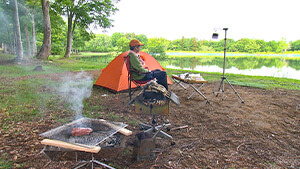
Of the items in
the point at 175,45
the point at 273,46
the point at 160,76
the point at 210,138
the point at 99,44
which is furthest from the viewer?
the point at 175,45

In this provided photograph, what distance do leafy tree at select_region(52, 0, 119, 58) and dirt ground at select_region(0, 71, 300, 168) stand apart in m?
19.0

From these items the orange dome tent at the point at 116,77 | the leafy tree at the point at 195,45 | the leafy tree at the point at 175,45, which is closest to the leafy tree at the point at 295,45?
the leafy tree at the point at 195,45

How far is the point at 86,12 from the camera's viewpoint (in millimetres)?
21562

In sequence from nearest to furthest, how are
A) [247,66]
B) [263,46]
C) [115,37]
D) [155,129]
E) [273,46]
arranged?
[155,129] → [247,66] → [263,46] → [273,46] → [115,37]

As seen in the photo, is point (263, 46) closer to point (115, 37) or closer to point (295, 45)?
point (295, 45)

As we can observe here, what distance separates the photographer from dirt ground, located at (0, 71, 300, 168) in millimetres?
2596

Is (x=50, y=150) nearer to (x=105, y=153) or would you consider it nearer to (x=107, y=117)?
(x=105, y=153)

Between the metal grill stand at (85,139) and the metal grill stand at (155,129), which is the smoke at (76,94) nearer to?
the metal grill stand at (155,129)

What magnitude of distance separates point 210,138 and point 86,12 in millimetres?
22171

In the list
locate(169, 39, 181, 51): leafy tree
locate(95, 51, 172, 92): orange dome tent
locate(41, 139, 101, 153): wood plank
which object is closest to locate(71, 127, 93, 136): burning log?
locate(41, 139, 101, 153): wood plank

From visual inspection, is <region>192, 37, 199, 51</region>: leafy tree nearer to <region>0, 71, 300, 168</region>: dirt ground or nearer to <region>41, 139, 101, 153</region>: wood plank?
<region>0, 71, 300, 168</region>: dirt ground

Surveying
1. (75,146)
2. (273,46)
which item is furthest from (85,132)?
(273,46)

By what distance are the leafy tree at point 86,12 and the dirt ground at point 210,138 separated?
19.0m

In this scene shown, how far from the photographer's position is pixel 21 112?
4.31 metres
